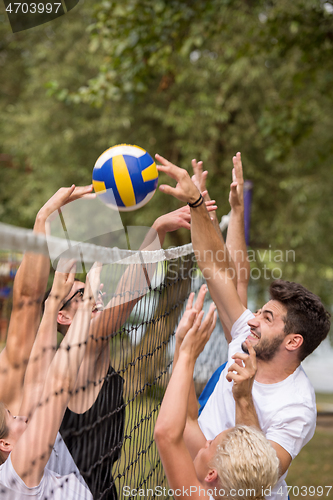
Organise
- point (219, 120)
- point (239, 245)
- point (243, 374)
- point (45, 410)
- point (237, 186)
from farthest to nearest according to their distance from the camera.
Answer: point (219, 120) → point (239, 245) → point (237, 186) → point (243, 374) → point (45, 410)

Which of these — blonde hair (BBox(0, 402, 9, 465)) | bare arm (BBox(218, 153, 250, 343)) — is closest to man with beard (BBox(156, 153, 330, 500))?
bare arm (BBox(218, 153, 250, 343))

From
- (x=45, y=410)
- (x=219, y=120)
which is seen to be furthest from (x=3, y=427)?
(x=219, y=120)

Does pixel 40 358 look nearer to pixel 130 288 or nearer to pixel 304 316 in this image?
pixel 130 288

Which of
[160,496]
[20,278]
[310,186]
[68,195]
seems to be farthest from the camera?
[310,186]

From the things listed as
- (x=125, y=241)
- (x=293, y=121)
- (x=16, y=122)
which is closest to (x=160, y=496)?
(x=293, y=121)

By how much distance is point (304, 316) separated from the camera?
7.96ft

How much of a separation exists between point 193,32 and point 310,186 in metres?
3.18

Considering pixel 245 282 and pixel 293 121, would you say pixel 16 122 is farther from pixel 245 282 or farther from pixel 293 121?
pixel 245 282

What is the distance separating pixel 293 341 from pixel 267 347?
0.13 m

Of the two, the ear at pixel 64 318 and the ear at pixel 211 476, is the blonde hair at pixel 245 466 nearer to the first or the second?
the ear at pixel 211 476

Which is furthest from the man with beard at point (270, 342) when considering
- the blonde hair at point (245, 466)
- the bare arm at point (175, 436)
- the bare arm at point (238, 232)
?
the bare arm at point (238, 232)

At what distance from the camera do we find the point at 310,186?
762 cm

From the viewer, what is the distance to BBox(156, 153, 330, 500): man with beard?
7.19 feet

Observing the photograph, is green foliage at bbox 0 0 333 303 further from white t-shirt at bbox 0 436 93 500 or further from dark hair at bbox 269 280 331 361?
white t-shirt at bbox 0 436 93 500
